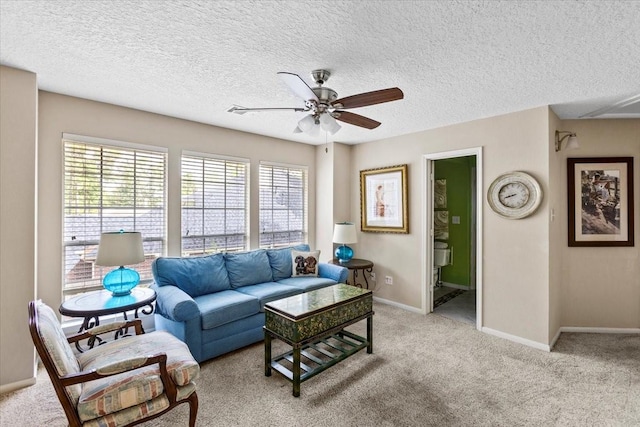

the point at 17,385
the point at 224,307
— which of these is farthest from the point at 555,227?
the point at 17,385

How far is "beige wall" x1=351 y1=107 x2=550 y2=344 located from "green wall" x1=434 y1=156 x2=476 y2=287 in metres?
1.78

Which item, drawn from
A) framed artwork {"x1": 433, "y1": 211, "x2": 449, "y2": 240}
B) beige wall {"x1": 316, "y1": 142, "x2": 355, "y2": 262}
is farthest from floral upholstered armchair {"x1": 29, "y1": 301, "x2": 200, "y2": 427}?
framed artwork {"x1": 433, "y1": 211, "x2": 449, "y2": 240}

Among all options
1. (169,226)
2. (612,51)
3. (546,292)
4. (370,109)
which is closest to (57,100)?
(169,226)

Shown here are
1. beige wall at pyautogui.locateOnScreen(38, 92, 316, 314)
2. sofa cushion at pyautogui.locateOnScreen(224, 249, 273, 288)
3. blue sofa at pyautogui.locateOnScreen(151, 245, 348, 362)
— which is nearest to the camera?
blue sofa at pyautogui.locateOnScreen(151, 245, 348, 362)

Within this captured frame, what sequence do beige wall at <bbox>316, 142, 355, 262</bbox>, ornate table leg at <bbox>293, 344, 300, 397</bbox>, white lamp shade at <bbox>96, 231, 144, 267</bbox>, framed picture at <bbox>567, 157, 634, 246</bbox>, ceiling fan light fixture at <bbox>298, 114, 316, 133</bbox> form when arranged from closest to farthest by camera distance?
1. ornate table leg at <bbox>293, 344, 300, 397</bbox>
2. ceiling fan light fixture at <bbox>298, 114, 316, 133</bbox>
3. white lamp shade at <bbox>96, 231, 144, 267</bbox>
4. framed picture at <bbox>567, 157, 634, 246</bbox>
5. beige wall at <bbox>316, 142, 355, 262</bbox>

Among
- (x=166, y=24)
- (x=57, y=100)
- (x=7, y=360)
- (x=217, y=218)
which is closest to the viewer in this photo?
(x=166, y=24)

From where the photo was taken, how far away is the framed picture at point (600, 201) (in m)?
3.49

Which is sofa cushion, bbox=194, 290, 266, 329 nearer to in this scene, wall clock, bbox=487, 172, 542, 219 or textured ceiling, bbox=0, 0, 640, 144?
textured ceiling, bbox=0, 0, 640, 144

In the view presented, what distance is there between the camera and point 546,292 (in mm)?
3102

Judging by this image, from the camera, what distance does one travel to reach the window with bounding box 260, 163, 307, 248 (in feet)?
14.8

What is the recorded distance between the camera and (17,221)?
240cm

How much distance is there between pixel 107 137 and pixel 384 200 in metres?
3.59

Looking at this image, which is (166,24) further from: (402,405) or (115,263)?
(402,405)

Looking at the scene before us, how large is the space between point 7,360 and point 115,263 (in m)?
1.02
